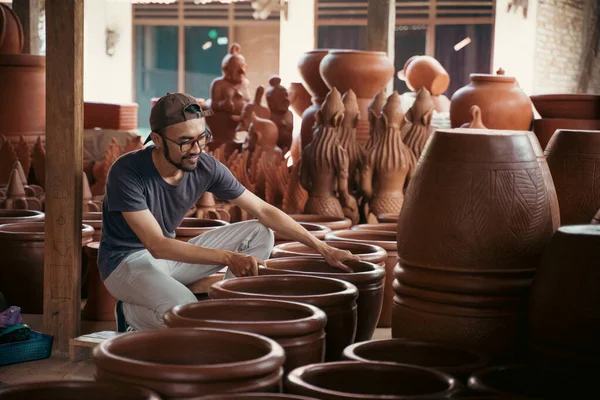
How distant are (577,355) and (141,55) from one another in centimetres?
1315

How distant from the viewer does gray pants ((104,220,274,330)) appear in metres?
3.67

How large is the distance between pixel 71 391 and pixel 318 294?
3.71ft

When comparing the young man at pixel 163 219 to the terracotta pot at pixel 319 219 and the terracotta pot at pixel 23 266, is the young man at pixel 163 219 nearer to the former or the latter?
the terracotta pot at pixel 23 266

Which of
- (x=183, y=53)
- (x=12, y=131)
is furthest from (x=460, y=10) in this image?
(x=12, y=131)

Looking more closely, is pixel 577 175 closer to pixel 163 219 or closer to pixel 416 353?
pixel 416 353

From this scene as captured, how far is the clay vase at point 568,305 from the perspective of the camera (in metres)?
2.43

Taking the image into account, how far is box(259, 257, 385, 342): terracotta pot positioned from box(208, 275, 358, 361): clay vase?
0.13m

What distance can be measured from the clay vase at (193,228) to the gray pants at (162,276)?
411 mm

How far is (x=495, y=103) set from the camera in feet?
21.9

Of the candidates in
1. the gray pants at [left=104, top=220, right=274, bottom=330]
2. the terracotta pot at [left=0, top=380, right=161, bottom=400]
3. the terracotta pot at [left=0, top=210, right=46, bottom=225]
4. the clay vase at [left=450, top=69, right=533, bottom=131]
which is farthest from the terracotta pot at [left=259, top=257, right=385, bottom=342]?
the clay vase at [left=450, top=69, right=533, bottom=131]

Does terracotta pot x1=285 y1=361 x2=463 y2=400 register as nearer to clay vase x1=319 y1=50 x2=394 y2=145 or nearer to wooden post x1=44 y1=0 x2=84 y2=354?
wooden post x1=44 y1=0 x2=84 y2=354

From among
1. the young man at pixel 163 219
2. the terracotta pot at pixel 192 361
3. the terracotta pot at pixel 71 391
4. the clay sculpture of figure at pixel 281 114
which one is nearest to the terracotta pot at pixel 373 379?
the terracotta pot at pixel 192 361

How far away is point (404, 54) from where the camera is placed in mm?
13641

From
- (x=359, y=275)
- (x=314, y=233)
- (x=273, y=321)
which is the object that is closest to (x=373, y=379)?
(x=273, y=321)
